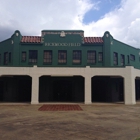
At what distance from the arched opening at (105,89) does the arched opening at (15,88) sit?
29.8 feet

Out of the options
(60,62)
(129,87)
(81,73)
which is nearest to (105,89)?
(129,87)

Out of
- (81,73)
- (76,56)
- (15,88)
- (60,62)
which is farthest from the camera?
(76,56)

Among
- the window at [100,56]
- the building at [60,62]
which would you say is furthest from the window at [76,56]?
the window at [100,56]

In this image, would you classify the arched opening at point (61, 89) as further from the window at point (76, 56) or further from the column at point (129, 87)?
the column at point (129, 87)

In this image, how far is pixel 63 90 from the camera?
24000 millimetres

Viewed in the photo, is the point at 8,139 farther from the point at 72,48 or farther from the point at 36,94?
the point at 72,48

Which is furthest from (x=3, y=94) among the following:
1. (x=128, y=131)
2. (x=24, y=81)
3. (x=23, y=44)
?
(x=128, y=131)

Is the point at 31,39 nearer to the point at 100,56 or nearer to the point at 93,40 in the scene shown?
the point at 93,40

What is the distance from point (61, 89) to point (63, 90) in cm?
31

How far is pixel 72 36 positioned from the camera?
24.1 m

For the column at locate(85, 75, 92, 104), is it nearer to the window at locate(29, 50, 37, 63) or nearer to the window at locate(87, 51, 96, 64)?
the window at locate(87, 51, 96, 64)

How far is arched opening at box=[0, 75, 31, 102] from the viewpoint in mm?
23422

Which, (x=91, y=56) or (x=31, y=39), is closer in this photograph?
(x=91, y=56)

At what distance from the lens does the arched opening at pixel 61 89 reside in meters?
23.3
